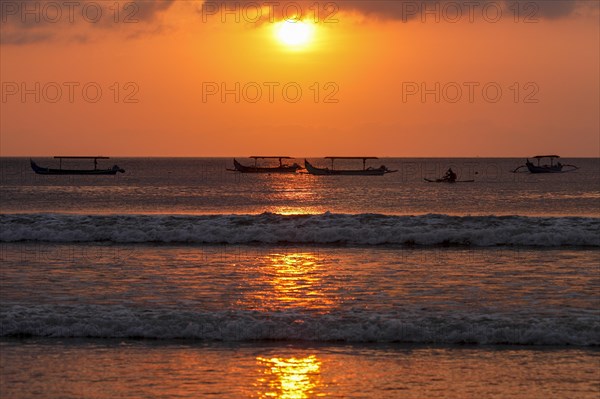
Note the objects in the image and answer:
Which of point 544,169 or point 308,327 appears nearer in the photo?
point 308,327

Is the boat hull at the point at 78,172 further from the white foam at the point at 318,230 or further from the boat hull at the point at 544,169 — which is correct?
the white foam at the point at 318,230

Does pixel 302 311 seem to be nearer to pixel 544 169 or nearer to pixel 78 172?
pixel 78 172

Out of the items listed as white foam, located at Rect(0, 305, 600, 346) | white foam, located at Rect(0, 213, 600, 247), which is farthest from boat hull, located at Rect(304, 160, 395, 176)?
white foam, located at Rect(0, 305, 600, 346)

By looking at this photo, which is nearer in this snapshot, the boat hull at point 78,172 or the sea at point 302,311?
the sea at point 302,311

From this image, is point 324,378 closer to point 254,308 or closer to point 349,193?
point 254,308

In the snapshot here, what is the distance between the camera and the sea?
1636cm

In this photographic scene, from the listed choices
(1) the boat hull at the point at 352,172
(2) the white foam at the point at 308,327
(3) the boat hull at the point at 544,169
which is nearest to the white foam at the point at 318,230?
(2) the white foam at the point at 308,327

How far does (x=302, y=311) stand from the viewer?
2192cm

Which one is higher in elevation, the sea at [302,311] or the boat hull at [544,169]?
the boat hull at [544,169]

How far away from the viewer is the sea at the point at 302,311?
644 inches

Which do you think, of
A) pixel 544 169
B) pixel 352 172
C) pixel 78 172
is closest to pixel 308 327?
pixel 352 172

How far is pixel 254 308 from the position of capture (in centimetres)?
2238

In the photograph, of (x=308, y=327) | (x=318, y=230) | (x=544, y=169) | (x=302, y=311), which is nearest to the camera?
(x=308, y=327)

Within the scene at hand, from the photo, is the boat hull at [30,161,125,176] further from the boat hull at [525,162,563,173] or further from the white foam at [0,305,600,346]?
the white foam at [0,305,600,346]
